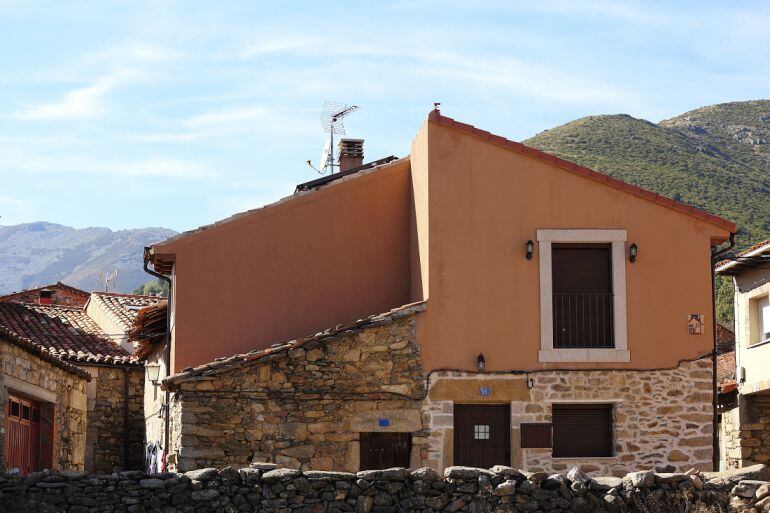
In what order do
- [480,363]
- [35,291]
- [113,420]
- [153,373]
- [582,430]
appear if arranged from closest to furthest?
[480,363] → [582,430] → [153,373] → [113,420] → [35,291]

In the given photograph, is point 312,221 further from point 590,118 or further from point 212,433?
point 590,118

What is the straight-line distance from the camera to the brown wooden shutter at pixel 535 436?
18.7 metres

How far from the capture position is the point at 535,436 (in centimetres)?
1875

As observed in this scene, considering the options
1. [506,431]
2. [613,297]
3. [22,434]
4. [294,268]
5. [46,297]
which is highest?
[46,297]

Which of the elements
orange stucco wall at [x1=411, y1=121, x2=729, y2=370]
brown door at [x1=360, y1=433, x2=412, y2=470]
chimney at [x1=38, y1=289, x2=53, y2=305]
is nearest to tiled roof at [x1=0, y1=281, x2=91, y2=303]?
chimney at [x1=38, y1=289, x2=53, y2=305]

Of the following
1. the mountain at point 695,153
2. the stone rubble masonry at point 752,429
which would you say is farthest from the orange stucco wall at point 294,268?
the mountain at point 695,153

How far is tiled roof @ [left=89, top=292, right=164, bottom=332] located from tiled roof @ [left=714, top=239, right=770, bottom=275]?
45.1 ft

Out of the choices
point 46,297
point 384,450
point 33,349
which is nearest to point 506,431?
point 384,450

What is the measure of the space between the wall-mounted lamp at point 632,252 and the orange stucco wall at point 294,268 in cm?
392

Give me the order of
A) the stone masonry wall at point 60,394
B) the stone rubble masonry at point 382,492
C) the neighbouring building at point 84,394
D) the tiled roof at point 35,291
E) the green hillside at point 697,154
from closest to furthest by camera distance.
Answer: the stone rubble masonry at point 382,492
the stone masonry wall at point 60,394
the neighbouring building at point 84,394
the tiled roof at point 35,291
the green hillside at point 697,154

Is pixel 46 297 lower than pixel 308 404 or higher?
higher

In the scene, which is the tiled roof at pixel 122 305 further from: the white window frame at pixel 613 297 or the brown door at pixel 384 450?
the white window frame at pixel 613 297

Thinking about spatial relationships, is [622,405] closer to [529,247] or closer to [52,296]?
[529,247]

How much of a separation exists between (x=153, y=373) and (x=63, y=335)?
192 inches
